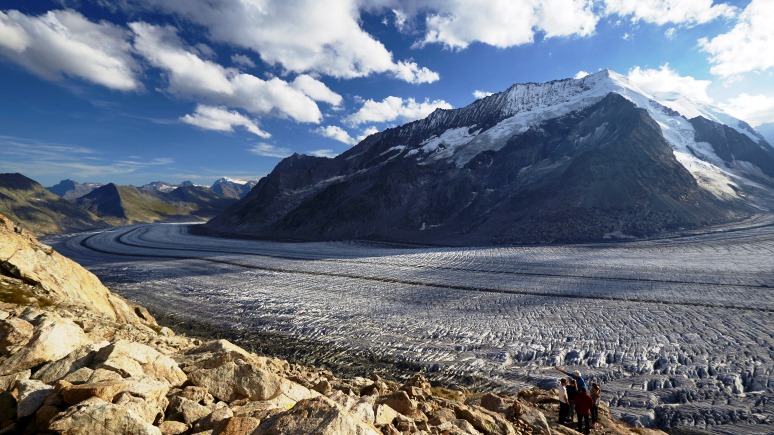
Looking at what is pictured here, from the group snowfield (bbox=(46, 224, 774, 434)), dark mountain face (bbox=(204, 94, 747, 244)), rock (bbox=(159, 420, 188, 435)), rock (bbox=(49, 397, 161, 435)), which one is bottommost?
snowfield (bbox=(46, 224, 774, 434))

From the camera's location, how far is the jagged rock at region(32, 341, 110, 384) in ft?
20.6

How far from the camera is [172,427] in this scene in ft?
17.2

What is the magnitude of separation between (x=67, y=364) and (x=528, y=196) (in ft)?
231

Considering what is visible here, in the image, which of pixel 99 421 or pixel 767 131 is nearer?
pixel 99 421

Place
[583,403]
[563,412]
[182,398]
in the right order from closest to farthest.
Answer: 1. [182,398]
2. [583,403]
3. [563,412]

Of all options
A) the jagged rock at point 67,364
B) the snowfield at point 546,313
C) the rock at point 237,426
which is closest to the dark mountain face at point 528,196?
the snowfield at point 546,313

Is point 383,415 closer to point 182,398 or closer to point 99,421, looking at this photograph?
point 182,398

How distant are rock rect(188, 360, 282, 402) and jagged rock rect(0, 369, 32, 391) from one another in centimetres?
241

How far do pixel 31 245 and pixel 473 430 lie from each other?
774 inches

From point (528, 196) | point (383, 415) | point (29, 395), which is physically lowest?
point (383, 415)

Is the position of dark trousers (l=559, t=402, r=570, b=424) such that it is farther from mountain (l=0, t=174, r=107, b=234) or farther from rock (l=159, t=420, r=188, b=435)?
mountain (l=0, t=174, r=107, b=234)

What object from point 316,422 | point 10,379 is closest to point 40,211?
point 10,379

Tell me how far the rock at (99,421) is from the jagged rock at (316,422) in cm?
149

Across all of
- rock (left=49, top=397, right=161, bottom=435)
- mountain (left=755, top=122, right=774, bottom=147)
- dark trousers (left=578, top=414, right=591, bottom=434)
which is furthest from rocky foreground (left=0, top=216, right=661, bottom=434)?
mountain (left=755, top=122, right=774, bottom=147)
